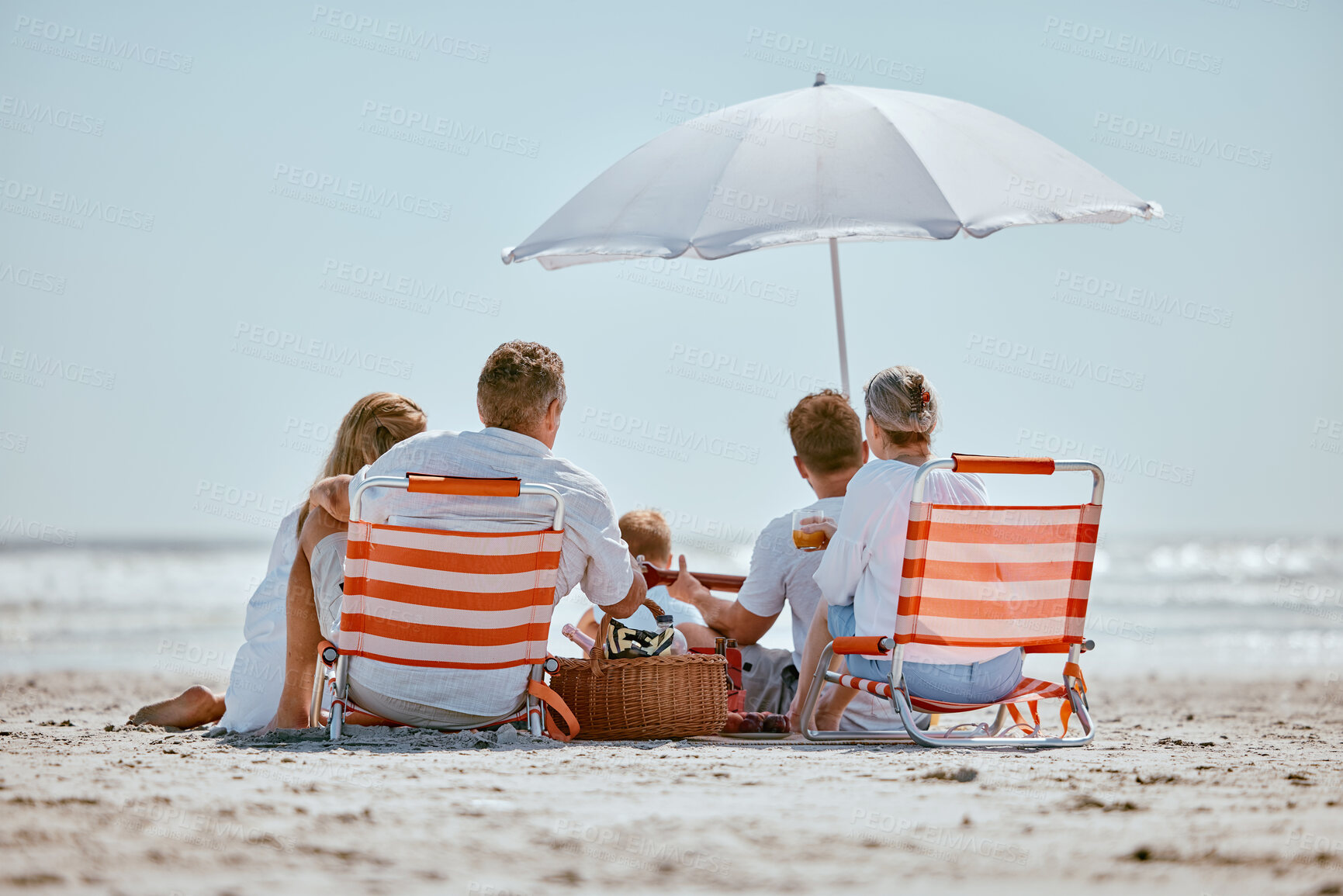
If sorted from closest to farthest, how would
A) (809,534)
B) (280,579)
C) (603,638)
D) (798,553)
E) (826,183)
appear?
(603,638) < (809,534) < (280,579) < (826,183) < (798,553)

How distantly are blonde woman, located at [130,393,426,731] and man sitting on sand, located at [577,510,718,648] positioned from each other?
0.91 m

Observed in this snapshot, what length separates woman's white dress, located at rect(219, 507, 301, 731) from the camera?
380 cm

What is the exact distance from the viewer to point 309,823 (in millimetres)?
2113

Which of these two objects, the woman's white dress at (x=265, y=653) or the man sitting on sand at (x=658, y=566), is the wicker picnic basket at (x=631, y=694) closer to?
the man sitting on sand at (x=658, y=566)

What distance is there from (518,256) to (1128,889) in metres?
3.18

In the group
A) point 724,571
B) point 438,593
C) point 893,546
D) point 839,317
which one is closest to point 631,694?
point 438,593

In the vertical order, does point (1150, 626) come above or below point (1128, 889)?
below

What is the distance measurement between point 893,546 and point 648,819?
1.64 m

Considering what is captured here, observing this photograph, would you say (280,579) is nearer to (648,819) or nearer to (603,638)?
(603,638)

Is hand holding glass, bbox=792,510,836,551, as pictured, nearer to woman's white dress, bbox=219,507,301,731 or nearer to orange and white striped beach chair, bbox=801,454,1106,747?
orange and white striped beach chair, bbox=801,454,1106,747

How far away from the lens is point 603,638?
11.6ft

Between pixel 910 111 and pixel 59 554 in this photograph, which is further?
pixel 59 554

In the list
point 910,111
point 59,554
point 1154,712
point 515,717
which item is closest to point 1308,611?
point 1154,712

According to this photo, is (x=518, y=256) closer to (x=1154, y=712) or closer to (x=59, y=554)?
(x=1154, y=712)
